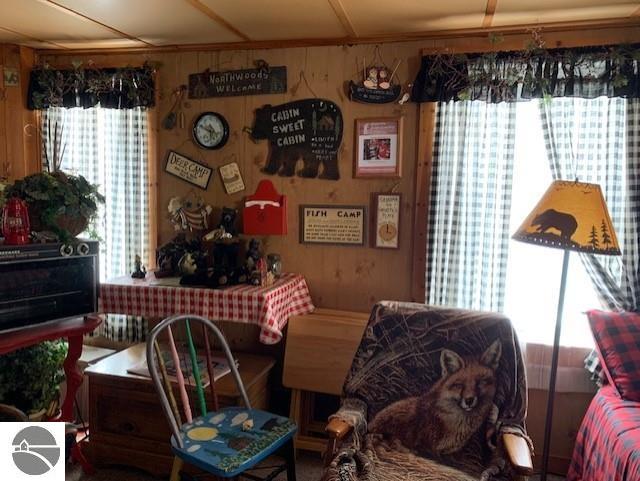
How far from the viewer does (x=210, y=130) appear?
9.96ft

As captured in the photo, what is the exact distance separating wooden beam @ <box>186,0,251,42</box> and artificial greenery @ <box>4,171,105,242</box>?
102cm

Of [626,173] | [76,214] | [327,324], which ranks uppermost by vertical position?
[626,173]

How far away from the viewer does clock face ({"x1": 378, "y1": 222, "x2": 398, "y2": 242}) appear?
2.79 meters

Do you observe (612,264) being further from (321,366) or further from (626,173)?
(321,366)

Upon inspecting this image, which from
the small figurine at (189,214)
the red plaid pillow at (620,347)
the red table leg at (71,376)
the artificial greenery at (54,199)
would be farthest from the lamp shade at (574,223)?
the red table leg at (71,376)

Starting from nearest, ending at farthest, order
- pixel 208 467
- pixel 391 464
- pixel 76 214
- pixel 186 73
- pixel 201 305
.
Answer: pixel 208 467, pixel 391 464, pixel 76 214, pixel 201 305, pixel 186 73

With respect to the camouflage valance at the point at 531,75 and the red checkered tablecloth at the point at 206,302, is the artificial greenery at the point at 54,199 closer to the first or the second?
the red checkered tablecloth at the point at 206,302

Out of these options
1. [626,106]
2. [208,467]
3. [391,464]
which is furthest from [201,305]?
[626,106]

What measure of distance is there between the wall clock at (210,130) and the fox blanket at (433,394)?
150 centimetres

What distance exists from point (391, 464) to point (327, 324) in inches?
35.9

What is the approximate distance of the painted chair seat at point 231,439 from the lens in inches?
67.2

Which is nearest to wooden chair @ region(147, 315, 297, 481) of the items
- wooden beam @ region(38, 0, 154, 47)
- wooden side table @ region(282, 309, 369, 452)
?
wooden side table @ region(282, 309, 369, 452)

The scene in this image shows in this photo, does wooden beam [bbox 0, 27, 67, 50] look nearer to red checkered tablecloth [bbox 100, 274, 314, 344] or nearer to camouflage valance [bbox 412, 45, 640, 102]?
red checkered tablecloth [bbox 100, 274, 314, 344]

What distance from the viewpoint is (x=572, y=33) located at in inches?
98.3
